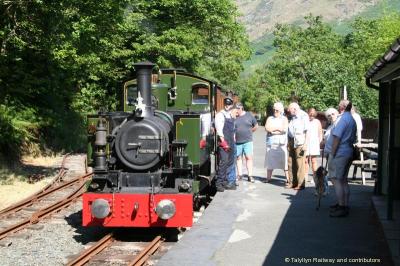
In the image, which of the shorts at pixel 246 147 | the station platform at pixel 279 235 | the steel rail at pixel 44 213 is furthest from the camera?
the shorts at pixel 246 147

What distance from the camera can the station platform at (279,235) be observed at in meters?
6.10

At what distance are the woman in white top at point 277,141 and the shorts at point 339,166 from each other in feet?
11.5

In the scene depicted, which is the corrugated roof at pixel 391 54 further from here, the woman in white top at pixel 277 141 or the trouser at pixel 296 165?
the woman in white top at pixel 277 141

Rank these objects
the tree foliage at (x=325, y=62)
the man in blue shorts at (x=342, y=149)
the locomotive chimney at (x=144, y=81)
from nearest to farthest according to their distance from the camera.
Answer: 1. the man in blue shorts at (x=342, y=149)
2. the locomotive chimney at (x=144, y=81)
3. the tree foliage at (x=325, y=62)

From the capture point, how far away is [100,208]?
7.71 m

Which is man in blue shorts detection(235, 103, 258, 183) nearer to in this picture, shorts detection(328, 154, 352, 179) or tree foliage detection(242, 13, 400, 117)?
shorts detection(328, 154, 352, 179)

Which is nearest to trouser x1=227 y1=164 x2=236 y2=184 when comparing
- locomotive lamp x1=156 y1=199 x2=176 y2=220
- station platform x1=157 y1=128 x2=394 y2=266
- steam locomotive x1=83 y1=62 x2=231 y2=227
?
station platform x1=157 y1=128 x2=394 y2=266

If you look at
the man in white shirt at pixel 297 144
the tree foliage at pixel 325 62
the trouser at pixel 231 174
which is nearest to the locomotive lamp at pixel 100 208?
the trouser at pixel 231 174

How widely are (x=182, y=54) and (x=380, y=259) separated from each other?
72.1 feet

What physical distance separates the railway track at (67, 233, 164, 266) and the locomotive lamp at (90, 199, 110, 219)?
388mm

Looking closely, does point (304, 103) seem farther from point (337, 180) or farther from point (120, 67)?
point (337, 180)

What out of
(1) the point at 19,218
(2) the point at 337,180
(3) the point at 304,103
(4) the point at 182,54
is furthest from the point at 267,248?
(3) the point at 304,103

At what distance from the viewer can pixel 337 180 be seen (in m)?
8.19

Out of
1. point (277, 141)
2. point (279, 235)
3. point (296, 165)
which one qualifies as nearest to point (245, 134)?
point (277, 141)
